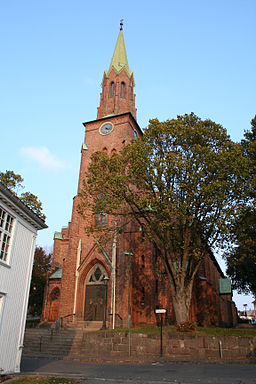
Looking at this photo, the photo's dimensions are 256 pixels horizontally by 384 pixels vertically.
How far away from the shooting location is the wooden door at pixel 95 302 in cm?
2580

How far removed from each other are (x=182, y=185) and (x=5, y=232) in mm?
9668

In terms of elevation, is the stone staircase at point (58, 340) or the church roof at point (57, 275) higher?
the church roof at point (57, 275)

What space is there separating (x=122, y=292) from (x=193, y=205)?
10841mm

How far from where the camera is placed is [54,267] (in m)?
33.0

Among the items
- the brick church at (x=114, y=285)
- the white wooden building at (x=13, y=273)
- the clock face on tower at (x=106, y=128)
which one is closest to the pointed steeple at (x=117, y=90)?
the clock face on tower at (x=106, y=128)

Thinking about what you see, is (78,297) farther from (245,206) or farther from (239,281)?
(239,281)

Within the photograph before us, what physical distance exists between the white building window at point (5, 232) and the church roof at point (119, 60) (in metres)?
32.5

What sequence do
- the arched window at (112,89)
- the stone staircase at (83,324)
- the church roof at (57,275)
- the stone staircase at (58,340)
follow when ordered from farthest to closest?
the arched window at (112,89) < the church roof at (57,275) < the stone staircase at (83,324) < the stone staircase at (58,340)

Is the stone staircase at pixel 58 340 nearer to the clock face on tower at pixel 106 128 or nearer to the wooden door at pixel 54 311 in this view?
the wooden door at pixel 54 311

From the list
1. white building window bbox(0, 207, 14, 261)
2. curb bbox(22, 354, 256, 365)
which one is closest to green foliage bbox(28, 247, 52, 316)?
curb bbox(22, 354, 256, 365)

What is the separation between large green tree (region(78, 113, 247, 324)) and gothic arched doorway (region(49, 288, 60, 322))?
50.0 ft

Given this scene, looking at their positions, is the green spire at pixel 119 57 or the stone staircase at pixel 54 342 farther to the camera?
the green spire at pixel 119 57

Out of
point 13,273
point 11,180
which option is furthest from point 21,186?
point 13,273

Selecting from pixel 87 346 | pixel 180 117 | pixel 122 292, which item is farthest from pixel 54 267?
pixel 180 117
